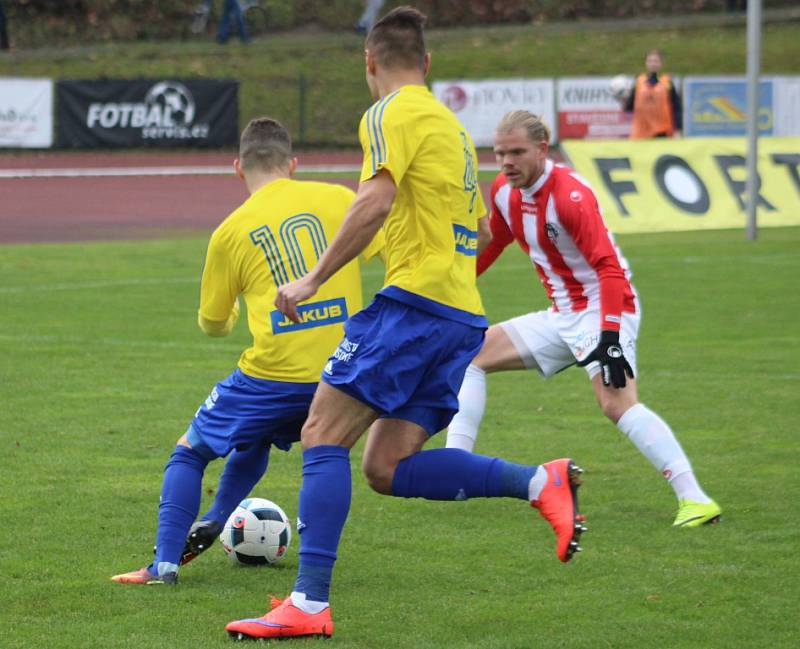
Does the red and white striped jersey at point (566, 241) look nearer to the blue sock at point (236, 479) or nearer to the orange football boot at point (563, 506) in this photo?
the blue sock at point (236, 479)

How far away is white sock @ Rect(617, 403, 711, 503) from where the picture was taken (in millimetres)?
6512

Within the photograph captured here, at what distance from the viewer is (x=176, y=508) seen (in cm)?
548

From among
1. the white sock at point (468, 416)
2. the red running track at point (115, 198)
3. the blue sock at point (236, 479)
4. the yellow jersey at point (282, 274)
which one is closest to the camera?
the yellow jersey at point (282, 274)

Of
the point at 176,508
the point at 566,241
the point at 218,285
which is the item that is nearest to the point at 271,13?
the point at 566,241

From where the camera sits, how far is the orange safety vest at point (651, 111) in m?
23.7

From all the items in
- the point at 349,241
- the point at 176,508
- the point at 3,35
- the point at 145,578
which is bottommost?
the point at 145,578

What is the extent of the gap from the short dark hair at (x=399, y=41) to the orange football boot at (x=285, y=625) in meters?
1.75

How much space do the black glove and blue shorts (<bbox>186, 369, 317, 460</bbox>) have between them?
4.89 feet

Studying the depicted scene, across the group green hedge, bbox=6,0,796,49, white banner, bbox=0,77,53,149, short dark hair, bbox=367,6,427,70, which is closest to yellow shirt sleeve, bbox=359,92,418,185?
short dark hair, bbox=367,6,427,70

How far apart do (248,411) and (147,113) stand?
2702 cm

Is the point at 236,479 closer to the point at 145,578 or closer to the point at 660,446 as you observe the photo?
the point at 145,578

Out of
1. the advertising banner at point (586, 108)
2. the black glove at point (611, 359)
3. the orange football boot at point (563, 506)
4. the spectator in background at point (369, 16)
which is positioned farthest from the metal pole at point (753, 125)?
the spectator in background at point (369, 16)

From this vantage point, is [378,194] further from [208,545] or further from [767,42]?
[767,42]

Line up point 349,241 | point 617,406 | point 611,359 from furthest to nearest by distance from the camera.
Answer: point 617,406
point 611,359
point 349,241
